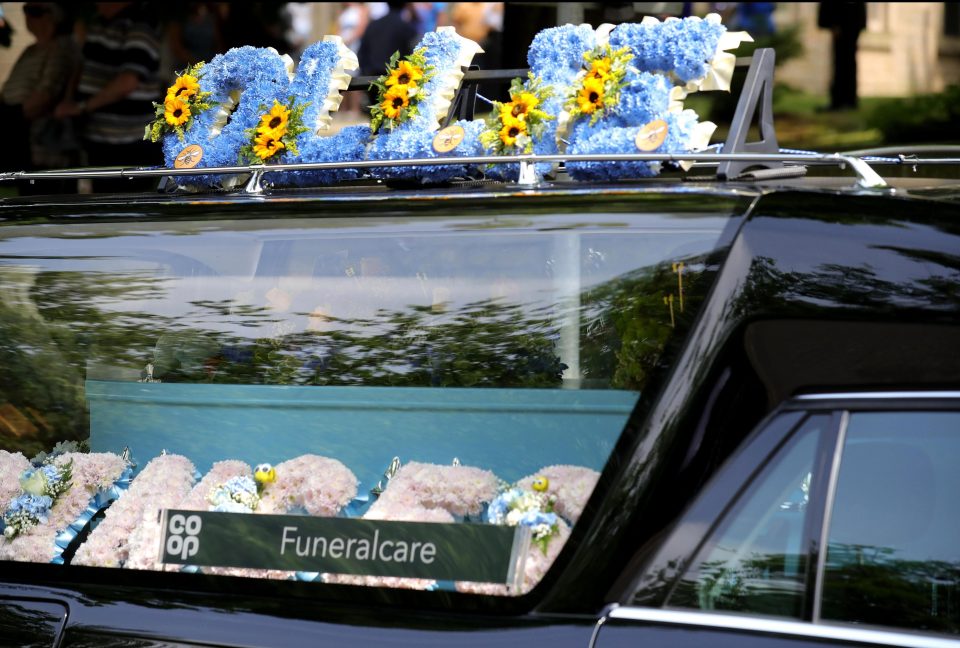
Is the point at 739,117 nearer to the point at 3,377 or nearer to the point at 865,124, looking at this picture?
the point at 3,377

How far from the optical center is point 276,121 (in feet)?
11.1

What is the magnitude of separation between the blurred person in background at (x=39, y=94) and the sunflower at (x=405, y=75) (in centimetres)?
516

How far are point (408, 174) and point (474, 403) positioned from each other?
2.59 feet

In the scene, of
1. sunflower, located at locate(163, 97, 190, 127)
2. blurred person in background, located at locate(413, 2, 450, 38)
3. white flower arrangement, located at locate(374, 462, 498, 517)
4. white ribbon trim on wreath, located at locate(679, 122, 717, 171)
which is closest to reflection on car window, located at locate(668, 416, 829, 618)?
white flower arrangement, located at locate(374, 462, 498, 517)

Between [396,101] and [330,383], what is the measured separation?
1017 mm

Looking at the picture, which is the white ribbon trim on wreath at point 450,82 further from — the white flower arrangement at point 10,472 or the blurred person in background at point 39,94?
the blurred person in background at point 39,94

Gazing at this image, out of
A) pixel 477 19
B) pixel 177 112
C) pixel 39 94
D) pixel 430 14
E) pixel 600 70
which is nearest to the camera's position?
pixel 600 70

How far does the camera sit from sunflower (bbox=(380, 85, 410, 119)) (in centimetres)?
330

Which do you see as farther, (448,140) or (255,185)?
(448,140)

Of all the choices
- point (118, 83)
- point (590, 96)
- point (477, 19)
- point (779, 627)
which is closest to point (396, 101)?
point (590, 96)

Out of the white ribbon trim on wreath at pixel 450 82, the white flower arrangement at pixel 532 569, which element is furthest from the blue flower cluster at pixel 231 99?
the white flower arrangement at pixel 532 569

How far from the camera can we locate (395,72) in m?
3.34

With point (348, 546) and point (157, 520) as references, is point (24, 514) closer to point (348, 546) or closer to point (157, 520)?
point (157, 520)

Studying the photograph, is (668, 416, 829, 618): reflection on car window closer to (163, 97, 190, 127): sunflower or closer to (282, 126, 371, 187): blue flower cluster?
(282, 126, 371, 187): blue flower cluster
